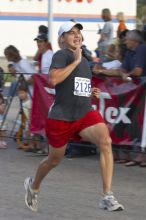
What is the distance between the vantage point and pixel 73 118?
721 centimetres

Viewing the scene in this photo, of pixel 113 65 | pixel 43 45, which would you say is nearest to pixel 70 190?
pixel 113 65

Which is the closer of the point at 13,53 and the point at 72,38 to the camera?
the point at 72,38

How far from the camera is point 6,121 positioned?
470 inches

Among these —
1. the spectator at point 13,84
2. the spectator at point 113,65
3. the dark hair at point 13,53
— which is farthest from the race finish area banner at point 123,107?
the dark hair at point 13,53

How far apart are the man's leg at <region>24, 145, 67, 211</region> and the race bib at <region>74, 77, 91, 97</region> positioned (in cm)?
55

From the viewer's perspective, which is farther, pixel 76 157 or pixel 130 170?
pixel 76 157

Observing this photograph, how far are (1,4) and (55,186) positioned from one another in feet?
70.6

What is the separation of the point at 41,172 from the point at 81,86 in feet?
3.14

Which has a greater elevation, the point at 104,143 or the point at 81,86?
the point at 81,86

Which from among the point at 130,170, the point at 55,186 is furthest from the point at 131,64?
the point at 55,186

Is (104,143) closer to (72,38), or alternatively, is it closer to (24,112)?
(72,38)

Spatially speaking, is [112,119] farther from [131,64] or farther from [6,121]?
[6,121]

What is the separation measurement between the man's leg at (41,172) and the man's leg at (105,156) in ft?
0.99

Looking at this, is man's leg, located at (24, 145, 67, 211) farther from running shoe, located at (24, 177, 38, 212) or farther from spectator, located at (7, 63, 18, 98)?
spectator, located at (7, 63, 18, 98)
